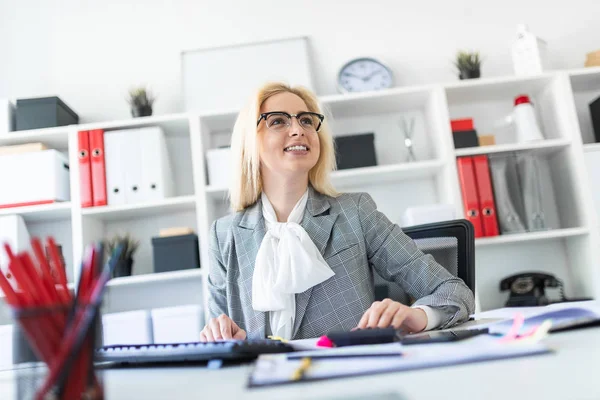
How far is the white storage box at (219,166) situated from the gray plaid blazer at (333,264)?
1054 mm

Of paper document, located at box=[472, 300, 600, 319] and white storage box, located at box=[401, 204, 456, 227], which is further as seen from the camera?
white storage box, located at box=[401, 204, 456, 227]

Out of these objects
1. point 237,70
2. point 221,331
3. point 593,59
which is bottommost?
point 221,331

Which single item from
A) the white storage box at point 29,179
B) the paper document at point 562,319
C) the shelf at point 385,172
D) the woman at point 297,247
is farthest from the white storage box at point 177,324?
the paper document at point 562,319

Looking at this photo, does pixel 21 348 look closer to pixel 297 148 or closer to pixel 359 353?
pixel 359 353

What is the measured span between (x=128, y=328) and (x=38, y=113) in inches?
47.0

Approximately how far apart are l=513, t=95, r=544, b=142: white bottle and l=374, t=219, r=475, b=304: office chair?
1.36 metres

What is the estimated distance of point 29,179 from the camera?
273 cm

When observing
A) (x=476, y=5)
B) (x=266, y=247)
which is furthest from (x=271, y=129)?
(x=476, y=5)

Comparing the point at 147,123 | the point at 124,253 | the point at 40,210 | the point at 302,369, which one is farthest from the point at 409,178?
A: the point at 302,369

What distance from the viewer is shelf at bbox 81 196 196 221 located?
2.68 metres

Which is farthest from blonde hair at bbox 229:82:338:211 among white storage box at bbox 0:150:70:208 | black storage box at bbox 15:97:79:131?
black storage box at bbox 15:97:79:131

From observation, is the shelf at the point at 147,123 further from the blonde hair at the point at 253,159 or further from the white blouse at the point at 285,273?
the white blouse at the point at 285,273

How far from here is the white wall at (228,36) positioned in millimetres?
3127

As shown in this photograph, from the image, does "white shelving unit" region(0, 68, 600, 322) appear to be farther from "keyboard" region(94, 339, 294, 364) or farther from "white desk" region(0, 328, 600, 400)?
"white desk" region(0, 328, 600, 400)
